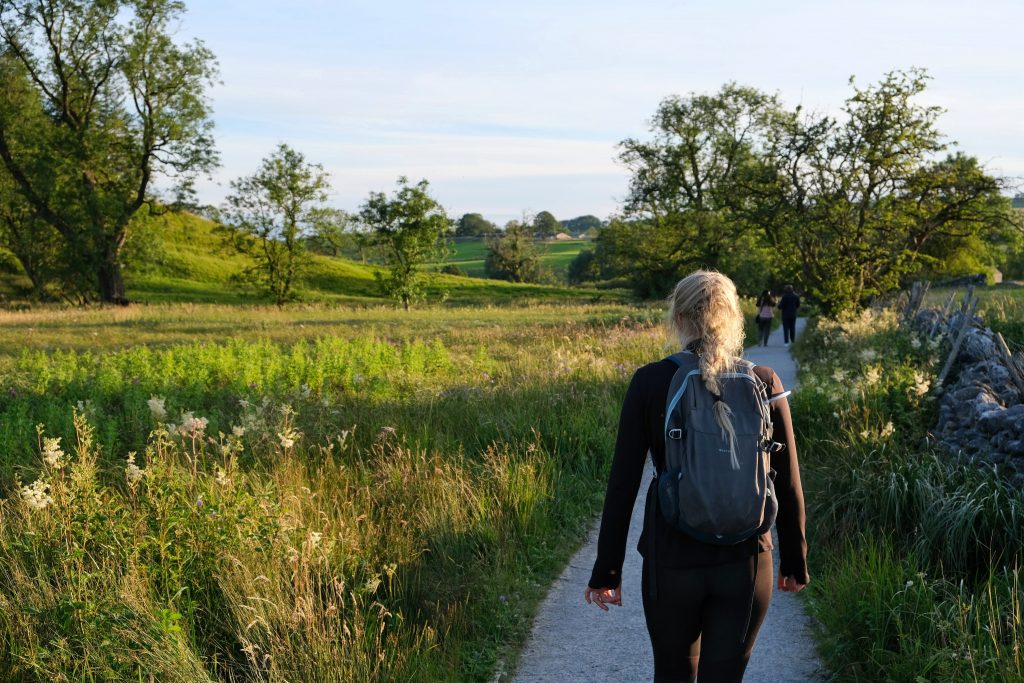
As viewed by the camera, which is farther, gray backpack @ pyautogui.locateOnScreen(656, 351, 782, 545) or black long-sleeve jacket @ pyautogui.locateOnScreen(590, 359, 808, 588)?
black long-sleeve jacket @ pyautogui.locateOnScreen(590, 359, 808, 588)

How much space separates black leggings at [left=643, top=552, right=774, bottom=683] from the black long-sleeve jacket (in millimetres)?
52

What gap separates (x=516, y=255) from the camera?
9175 cm

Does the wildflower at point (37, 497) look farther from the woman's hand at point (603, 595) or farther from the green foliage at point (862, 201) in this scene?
the green foliage at point (862, 201)

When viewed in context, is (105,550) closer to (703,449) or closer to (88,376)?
(703,449)

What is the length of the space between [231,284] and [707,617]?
159 ft

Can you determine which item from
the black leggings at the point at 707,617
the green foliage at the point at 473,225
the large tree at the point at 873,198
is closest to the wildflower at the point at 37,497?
the black leggings at the point at 707,617

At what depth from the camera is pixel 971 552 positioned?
4.98 metres

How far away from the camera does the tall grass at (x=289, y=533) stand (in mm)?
3621

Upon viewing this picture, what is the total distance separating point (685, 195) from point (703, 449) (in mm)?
47758

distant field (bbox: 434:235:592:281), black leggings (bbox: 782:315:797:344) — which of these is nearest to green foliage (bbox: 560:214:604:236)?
distant field (bbox: 434:235:592:281)

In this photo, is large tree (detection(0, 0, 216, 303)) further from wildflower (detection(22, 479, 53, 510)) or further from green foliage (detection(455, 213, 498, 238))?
green foliage (detection(455, 213, 498, 238))

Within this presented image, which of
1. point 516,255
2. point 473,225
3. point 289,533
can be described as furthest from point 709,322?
point 473,225

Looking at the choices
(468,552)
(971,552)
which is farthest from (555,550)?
(971,552)

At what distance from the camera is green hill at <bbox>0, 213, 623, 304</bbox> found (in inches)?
2068
